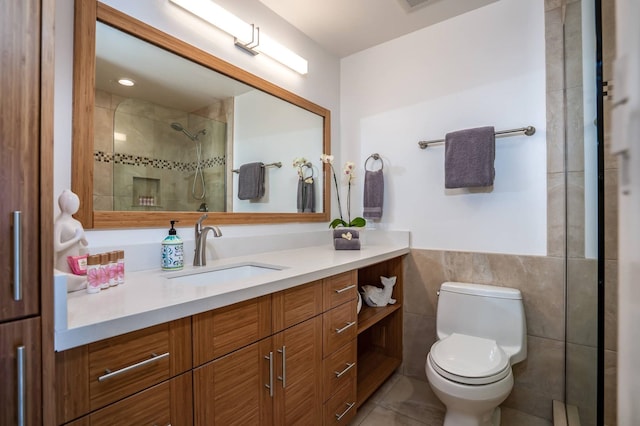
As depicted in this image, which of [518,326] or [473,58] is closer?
[518,326]

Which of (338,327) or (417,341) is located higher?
(338,327)

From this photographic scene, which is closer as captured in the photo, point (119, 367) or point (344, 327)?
point (119, 367)

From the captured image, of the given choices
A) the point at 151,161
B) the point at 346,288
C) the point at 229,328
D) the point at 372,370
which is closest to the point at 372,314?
the point at 372,370

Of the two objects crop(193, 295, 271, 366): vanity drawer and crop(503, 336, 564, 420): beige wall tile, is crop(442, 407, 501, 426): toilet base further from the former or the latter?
crop(193, 295, 271, 366): vanity drawer

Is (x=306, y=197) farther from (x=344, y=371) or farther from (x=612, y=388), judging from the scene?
(x=612, y=388)

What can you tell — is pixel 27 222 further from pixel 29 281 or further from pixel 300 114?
pixel 300 114

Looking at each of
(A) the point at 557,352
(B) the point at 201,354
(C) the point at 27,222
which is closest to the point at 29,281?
(C) the point at 27,222

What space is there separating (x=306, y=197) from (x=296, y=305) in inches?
44.1

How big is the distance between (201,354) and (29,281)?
45 centimetres

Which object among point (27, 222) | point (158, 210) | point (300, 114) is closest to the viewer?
point (27, 222)

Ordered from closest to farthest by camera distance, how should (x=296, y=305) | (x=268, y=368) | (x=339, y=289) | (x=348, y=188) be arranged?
(x=268, y=368), (x=296, y=305), (x=339, y=289), (x=348, y=188)

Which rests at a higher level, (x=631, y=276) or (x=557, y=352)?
(x=631, y=276)

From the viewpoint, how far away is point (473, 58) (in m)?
1.90

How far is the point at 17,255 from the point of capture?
560mm
